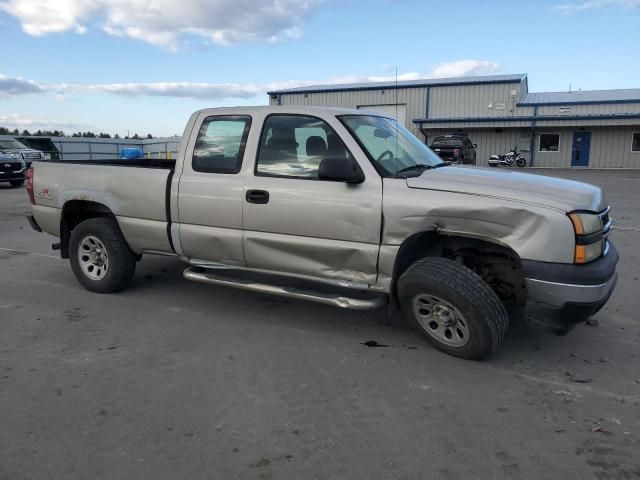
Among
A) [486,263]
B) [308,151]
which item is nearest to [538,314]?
[486,263]

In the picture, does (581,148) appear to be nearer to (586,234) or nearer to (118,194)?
(586,234)

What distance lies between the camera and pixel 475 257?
160 inches

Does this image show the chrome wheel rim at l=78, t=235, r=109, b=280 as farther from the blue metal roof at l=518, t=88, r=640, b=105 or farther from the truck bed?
the blue metal roof at l=518, t=88, r=640, b=105

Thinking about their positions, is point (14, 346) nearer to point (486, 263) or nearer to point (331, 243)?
point (331, 243)

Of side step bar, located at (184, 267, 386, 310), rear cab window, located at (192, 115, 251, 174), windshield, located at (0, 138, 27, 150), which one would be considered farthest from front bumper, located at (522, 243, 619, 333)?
windshield, located at (0, 138, 27, 150)

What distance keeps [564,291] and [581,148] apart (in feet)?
110

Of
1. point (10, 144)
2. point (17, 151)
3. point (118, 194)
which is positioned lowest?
point (118, 194)

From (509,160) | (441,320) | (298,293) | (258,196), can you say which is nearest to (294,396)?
(298,293)

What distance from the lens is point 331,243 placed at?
13.6 ft

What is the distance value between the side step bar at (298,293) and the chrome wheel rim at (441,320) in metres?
0.31

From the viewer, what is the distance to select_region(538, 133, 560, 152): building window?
33250 mm

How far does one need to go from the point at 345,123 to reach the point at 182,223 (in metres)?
1.78

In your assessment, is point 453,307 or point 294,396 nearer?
point 294,396

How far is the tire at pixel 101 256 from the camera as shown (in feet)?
17.3
